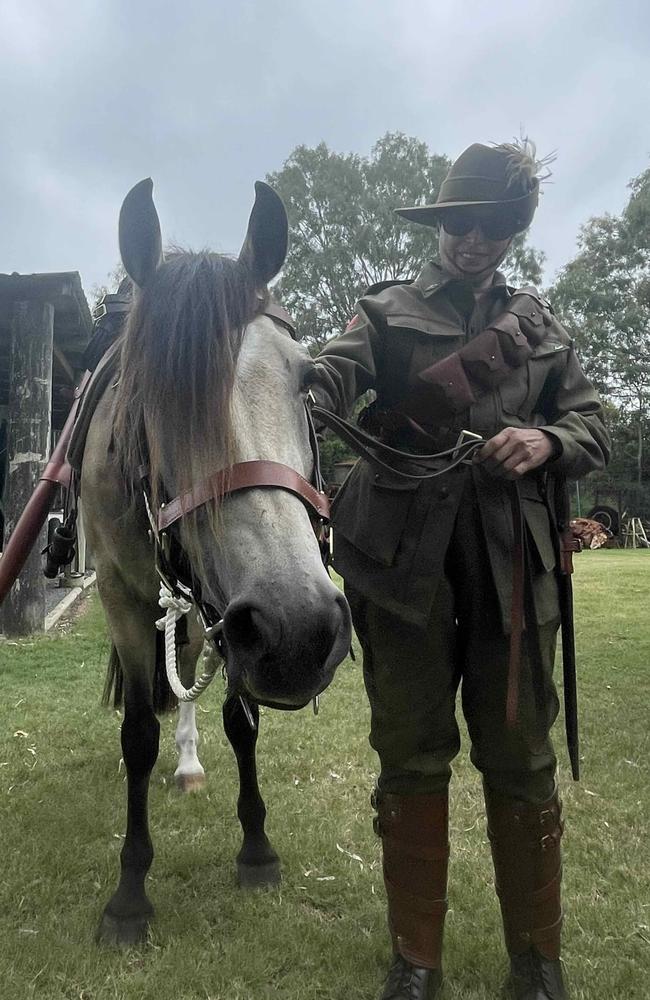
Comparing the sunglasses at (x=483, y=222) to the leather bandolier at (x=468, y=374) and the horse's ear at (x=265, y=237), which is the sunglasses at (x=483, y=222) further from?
the horse's ear at (x=265, y=237)

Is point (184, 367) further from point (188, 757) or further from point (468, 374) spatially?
point (188, 757)

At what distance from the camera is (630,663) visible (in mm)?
5758

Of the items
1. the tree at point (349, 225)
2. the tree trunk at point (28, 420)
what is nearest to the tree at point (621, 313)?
the tree at point (349, 225)

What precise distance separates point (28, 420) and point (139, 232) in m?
5.12

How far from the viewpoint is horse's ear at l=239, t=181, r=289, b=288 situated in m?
1.75

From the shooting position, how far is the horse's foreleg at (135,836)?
7.04 ft

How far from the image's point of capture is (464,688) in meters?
1.87

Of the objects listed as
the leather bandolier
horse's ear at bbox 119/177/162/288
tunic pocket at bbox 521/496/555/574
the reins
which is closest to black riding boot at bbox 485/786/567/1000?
tunic pocket at bbox 521/496/555/574

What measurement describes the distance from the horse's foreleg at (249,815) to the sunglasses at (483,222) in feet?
5.12

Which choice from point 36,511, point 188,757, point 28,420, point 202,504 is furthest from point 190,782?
point 28,420

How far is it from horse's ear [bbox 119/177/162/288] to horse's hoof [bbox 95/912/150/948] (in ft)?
5.97

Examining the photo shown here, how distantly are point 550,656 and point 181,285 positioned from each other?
4.19 feet

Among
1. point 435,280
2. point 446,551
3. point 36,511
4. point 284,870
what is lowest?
point 284,870

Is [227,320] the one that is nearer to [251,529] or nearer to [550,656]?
[251,529]
